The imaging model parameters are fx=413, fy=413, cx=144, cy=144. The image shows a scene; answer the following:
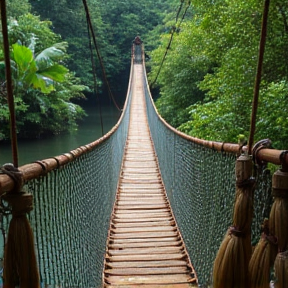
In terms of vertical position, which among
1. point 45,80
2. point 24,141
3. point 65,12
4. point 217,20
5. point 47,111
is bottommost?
point 24,141

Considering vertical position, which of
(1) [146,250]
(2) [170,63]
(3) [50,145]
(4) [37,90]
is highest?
(2) [170,63]

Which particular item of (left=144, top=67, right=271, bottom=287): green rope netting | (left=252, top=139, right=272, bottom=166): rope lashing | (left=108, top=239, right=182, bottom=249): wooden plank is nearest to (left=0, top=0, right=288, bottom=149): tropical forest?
(left=252, top=139, right=272, bottom=166): rope lashing

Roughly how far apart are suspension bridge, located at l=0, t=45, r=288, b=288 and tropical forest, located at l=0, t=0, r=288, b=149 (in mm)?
353

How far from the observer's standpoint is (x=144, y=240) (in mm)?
1959

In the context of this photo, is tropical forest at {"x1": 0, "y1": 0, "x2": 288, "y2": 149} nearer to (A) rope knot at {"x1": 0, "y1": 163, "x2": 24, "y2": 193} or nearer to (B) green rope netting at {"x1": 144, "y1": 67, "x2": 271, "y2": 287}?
(B) green rope netting at {"x1": 144, "y1": 67, "x2": 271, "y2": 287}

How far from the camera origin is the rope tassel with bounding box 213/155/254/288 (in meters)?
0.58

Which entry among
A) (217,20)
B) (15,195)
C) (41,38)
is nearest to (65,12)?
(41,38)

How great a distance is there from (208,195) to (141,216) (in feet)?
3.00

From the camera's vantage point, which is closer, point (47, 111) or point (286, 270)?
point (286, 270)

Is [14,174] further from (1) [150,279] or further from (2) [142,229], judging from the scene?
(2) [142,229]

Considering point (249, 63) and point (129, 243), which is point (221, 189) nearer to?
point (129, 243)

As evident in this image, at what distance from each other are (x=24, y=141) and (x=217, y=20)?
18.0 feet

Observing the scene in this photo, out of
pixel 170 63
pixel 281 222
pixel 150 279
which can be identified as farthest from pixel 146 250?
pixel 170 63

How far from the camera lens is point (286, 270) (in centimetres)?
A: 47
